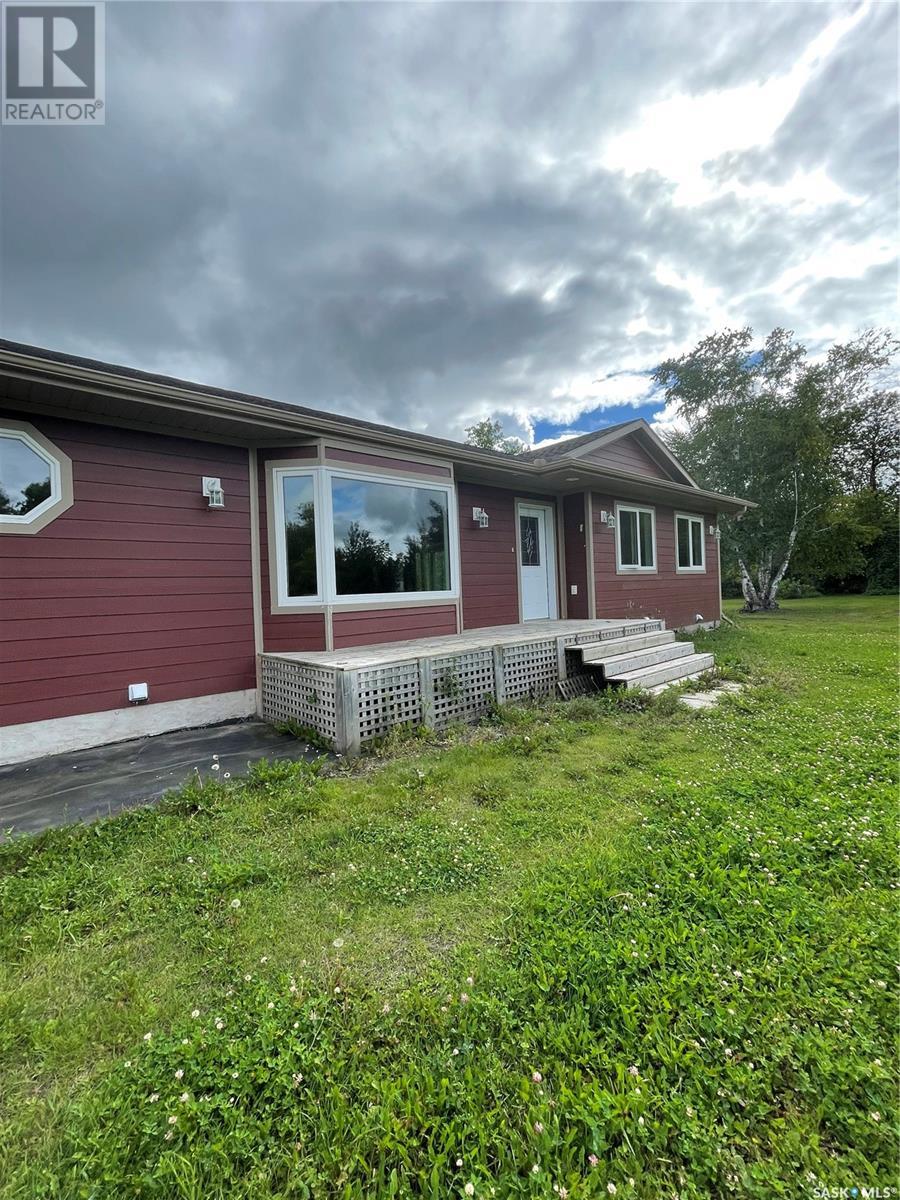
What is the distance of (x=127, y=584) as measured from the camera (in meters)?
4.55

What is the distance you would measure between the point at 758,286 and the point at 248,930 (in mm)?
17142

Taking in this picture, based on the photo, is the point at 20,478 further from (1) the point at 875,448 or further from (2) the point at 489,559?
(1) the point at 875,448

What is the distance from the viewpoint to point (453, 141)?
24.2 feet

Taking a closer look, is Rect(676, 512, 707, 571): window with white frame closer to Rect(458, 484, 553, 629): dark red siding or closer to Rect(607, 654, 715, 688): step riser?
Rect(607, 654, 715, 688): step riser

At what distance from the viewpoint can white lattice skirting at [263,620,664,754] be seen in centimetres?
428

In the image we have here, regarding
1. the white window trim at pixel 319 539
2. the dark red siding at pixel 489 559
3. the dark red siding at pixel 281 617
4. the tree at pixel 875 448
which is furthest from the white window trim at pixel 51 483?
the tree at pixel 875 448

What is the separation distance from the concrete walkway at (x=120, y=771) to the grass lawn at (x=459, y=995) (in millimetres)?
371

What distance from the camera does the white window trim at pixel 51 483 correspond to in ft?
13.2

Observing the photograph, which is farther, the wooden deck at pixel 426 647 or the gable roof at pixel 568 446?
the gable roof at pixel 568 446

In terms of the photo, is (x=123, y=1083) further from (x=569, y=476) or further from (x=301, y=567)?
(x=569, y=476)

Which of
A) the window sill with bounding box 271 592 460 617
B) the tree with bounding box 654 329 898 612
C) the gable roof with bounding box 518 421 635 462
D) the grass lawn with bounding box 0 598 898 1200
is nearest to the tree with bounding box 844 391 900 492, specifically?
the tree with bounding box 654 329 898 612

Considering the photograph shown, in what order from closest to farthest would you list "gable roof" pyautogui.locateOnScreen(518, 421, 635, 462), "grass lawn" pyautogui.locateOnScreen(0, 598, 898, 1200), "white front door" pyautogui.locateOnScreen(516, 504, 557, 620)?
"grass lawn" pyautogui.locateOnScreen(0, 598, 898, 1200), "white front door" pyautogui.locateOnScreen(516, 504, 557, 620), "gable roof" pyautogui.locateOnScreen(518, 421, 635, 462)

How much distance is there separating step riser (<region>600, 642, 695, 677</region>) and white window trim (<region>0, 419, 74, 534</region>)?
18.4ft

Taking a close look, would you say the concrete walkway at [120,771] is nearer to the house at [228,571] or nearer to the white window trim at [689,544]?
the house at [228,571]
